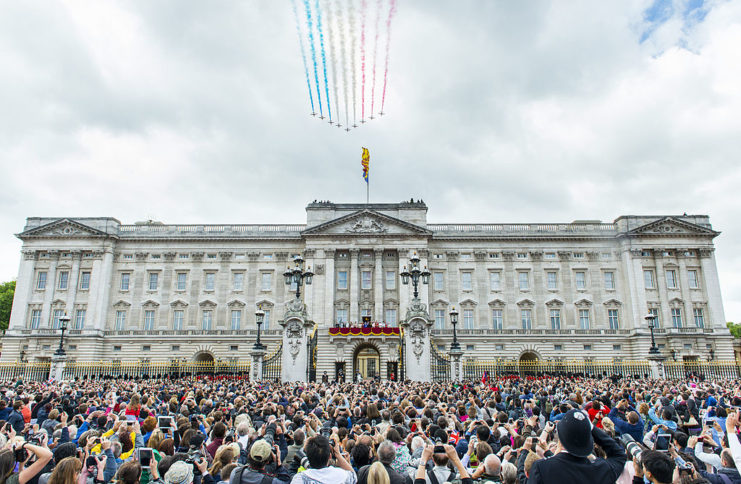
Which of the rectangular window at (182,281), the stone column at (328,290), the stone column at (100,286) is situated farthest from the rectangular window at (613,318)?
the stone column at (100,286)

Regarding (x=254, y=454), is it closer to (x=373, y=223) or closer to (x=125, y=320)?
(x=373, y=223)

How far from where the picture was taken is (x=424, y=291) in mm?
56188

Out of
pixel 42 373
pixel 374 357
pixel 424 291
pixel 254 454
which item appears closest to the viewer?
pixel 254 454

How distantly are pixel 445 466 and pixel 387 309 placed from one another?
50004mm

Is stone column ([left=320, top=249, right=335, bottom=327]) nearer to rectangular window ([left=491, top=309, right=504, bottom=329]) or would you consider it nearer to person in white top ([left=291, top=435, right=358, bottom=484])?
rectangular window ([left=491, top=309, right=504, bottom=329])

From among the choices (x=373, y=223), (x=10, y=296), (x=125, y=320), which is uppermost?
(x=373, y=223)

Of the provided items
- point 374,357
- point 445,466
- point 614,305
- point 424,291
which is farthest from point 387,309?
point 445,466

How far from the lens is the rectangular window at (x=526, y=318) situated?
57.1 meters

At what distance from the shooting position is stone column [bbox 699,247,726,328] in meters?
55.4

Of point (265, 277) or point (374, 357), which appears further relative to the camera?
point (374, 357)

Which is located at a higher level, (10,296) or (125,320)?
(10,296)

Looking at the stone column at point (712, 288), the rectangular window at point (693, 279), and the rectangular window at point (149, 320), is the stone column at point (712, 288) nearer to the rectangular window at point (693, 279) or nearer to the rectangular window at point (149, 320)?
the rectangular window at point (693, 279)

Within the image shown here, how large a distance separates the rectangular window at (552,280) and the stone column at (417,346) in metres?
33.2

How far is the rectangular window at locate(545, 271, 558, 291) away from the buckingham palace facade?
0.12m
